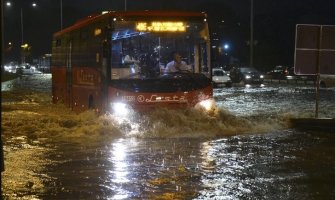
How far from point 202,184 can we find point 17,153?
5592 millimetres

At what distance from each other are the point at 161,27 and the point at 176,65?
1113 millimetres

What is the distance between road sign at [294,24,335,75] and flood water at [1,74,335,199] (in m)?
2.01

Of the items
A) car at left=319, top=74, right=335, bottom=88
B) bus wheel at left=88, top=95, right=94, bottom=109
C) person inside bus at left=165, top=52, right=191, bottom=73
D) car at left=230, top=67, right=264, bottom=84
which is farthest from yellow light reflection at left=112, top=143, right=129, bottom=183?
car at left=230, top=67, right=264, bottom=84

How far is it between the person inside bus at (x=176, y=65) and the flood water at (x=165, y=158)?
3.88ft

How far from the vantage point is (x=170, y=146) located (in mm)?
14602

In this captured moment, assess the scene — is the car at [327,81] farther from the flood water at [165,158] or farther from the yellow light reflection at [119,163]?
the yellow light reflection at [119,163]

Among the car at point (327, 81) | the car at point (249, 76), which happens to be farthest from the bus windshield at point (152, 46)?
the car at point (249, 76)

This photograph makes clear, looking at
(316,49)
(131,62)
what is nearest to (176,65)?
(131,62)

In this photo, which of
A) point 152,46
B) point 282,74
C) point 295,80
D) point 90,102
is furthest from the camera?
point 282,74

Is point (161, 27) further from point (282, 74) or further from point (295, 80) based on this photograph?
point (282, 74)

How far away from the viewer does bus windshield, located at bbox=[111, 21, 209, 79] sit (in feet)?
53.3

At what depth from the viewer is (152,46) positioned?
16.4 metres

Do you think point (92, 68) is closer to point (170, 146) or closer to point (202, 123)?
point (202, 123)

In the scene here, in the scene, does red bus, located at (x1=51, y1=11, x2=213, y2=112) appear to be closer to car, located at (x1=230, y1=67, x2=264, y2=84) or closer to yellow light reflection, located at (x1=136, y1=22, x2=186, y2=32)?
yellow light reflection, located at (x1=136, y1=22, x2=186, y2=32)
